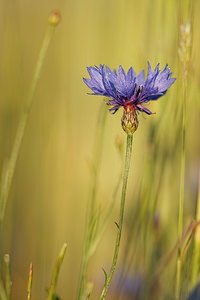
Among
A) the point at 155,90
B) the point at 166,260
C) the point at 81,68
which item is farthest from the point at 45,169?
the point at 155,90

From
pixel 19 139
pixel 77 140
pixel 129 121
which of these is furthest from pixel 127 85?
pixel 77 140

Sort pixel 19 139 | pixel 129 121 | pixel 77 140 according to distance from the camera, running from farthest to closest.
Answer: pixel 77 140 → pixel 19 139 → pixel 129 121

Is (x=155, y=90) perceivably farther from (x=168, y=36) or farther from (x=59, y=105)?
(x=59, y=105)

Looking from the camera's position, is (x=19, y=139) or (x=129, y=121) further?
(x=19, y=139)

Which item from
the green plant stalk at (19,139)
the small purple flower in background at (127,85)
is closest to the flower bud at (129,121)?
the small purple flower in background at (127,85)

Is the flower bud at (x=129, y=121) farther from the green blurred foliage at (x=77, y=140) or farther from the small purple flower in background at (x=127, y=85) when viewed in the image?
the green blurred foliage at (x=77, y=140)

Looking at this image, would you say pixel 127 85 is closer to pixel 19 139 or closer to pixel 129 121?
pixel 129 121
